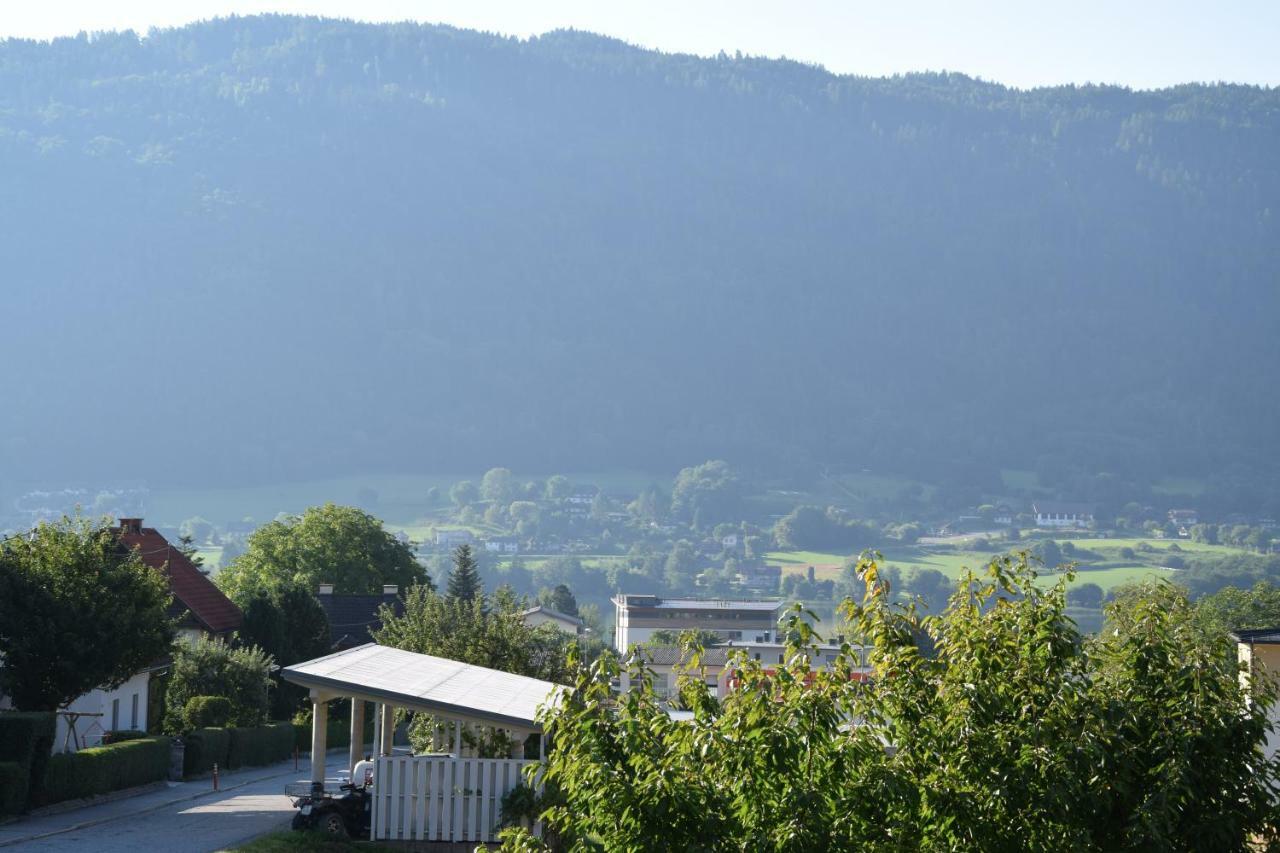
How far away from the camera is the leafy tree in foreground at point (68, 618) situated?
98.3ft

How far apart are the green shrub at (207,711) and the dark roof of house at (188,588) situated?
448 inches

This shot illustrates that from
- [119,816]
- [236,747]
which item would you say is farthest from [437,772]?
[236,747]

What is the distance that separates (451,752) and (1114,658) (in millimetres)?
16172

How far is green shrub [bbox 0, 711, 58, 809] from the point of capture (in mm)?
24891

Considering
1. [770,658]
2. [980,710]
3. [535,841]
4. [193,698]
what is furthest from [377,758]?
[770,658]

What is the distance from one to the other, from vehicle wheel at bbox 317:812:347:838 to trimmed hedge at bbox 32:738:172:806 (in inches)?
261

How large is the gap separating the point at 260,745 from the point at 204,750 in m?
5.97

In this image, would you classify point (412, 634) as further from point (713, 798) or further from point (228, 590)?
point (228, 590)

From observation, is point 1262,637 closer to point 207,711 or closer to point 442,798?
point 442,798

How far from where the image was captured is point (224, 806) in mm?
28938

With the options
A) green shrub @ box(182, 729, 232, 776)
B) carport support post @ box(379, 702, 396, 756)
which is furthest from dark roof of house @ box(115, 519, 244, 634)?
carport support post @ box(379, 702, 396, 756)

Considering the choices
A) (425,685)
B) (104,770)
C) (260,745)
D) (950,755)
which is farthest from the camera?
(260,745)

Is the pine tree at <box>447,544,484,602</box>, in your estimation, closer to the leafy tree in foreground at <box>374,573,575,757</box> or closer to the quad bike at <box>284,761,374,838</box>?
the leafy tree in foreground at <box>374,573,575,757</box>

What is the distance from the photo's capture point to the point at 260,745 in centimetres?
4316
